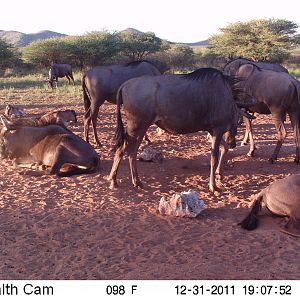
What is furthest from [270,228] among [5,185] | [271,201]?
[5,185]

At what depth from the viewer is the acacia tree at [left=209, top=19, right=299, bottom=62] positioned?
36178mm

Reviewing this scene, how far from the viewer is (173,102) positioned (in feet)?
21.6

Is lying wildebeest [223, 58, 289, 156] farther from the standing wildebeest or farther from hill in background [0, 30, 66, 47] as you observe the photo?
hill in background [0, 30, 66, 47]

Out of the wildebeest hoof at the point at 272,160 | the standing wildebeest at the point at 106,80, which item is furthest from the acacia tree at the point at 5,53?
the wildebeest hoof at the point at 272,160

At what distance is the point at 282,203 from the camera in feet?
17.9

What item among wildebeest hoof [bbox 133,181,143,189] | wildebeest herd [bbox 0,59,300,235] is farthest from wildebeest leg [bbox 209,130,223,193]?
wildebeest hoof [bbox 133,181,143,189]

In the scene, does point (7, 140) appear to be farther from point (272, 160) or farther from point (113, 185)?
point (272, 160)

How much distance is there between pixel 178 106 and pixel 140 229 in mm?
2027

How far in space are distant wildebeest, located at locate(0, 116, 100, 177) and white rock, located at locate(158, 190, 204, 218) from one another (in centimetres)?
216

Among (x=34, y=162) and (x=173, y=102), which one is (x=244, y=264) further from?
(x=34, y=162)

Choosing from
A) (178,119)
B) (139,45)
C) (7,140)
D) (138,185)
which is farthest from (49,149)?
(139,45)

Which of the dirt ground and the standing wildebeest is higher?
the standing wildebeest

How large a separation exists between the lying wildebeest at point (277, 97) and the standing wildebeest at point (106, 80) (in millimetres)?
2213

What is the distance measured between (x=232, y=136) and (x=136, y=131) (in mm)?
2236
